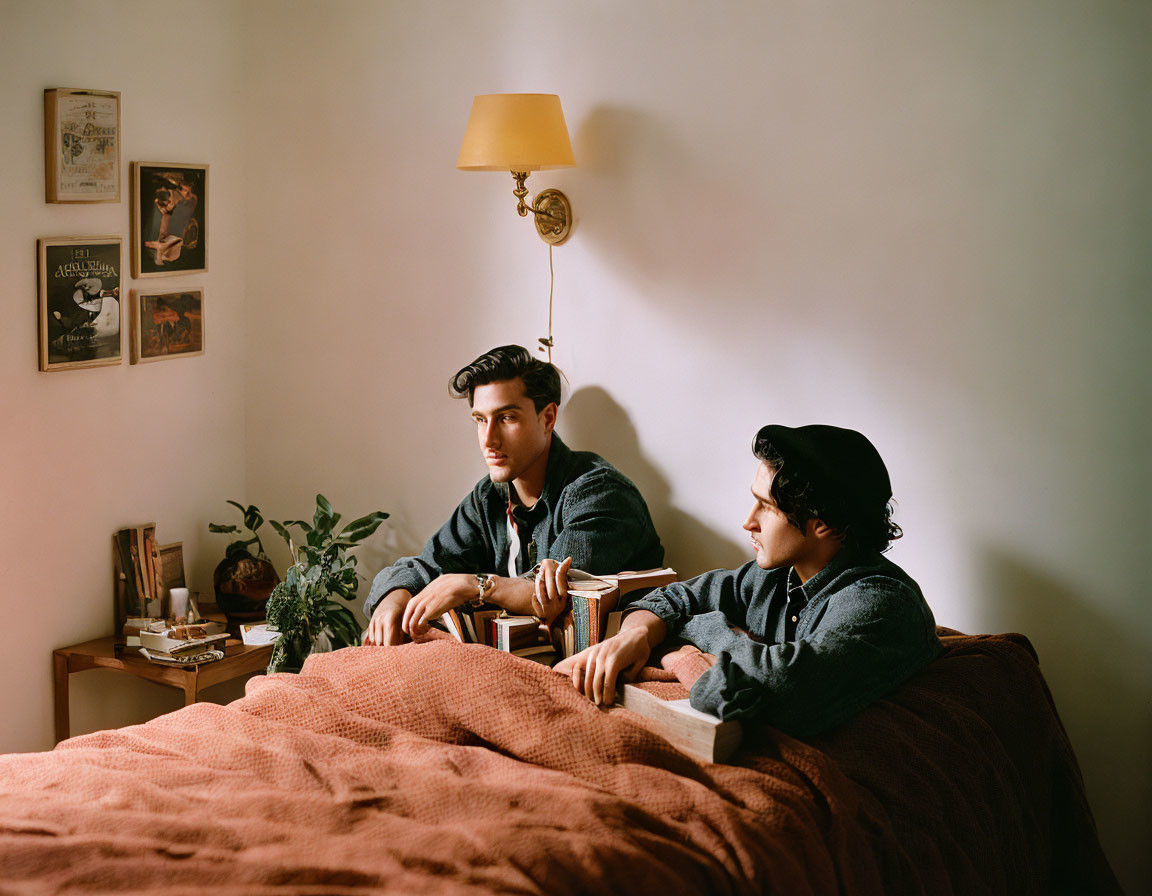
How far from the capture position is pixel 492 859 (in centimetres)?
151

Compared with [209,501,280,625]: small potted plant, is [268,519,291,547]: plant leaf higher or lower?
higher

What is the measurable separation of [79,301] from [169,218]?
0.38 meters

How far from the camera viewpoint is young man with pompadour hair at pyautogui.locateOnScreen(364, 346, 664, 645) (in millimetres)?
2463

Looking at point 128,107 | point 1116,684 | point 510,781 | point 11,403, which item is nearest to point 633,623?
point 510,781

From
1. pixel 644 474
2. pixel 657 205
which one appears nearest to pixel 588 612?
pixel 644 474

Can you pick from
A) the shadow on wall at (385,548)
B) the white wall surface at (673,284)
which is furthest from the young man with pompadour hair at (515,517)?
the shadow on wall at (385,548)

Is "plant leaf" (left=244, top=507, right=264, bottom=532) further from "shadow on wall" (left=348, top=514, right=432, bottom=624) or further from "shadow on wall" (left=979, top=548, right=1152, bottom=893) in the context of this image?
"shadow on wall" (left=979, top=548, right=1152, bottom=893)

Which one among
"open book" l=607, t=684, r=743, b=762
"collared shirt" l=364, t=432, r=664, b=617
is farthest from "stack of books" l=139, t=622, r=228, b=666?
"open book" l=607, t=684, r=743, b=762

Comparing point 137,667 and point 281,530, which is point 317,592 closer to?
point 281,530

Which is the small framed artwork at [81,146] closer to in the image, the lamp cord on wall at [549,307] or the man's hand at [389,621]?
the lamp cord on wall at [549,307]

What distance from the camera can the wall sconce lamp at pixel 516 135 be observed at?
2.68 metres

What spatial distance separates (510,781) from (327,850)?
307 millimetres

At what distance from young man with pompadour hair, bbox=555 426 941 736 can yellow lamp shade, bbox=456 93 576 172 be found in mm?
1002

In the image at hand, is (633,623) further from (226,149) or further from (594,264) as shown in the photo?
(226,149)
